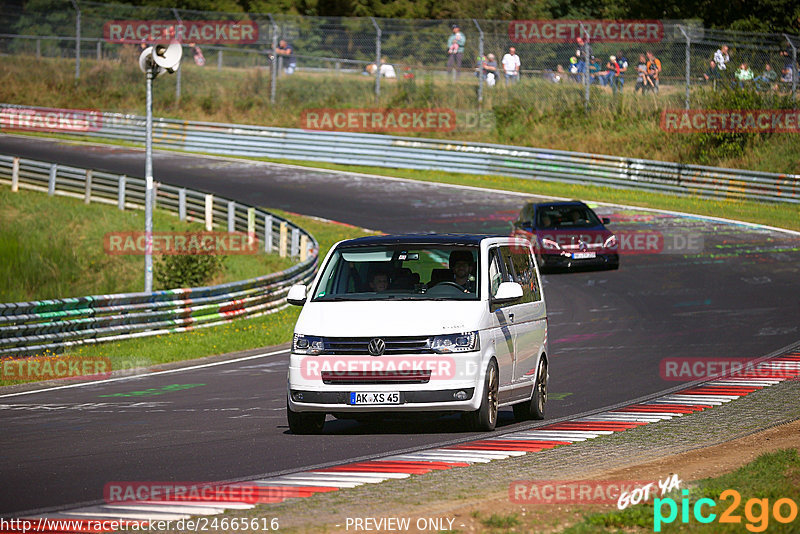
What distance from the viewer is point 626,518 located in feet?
23.3

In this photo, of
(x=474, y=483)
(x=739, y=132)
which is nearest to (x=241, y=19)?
(x=739, y=132)

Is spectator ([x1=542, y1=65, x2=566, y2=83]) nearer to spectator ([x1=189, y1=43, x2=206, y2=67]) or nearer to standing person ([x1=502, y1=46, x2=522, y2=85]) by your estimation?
standing person ([x1=502, y1=46, x2=522, y2=85])

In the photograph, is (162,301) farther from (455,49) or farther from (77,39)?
(77,39)

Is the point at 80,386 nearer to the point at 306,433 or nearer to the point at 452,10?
the point at 306,433

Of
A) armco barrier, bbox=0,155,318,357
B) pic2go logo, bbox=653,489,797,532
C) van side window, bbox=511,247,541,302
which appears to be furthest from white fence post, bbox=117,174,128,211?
pic2go logo, bbox=653,489,797,532

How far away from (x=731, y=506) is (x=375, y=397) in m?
4.25

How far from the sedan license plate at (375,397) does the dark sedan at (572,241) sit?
59.2 feet

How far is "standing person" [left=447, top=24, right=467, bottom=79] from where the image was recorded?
45847 mm

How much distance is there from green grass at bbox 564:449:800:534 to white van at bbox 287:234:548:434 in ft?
9.86

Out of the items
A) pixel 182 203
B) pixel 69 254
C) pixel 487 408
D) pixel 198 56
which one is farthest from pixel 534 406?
pixel 198 56

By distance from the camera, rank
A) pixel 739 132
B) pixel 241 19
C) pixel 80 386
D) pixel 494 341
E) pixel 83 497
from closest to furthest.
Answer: pixel 83 497 → pixel 494 341 → pixel 80 386 → pixel 739 132 → pixel 241 19

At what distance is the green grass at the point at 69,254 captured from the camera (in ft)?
102

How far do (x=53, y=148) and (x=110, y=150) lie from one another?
88.4 inches

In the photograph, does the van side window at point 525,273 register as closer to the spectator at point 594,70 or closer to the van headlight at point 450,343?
the van headlight at point 450,343
